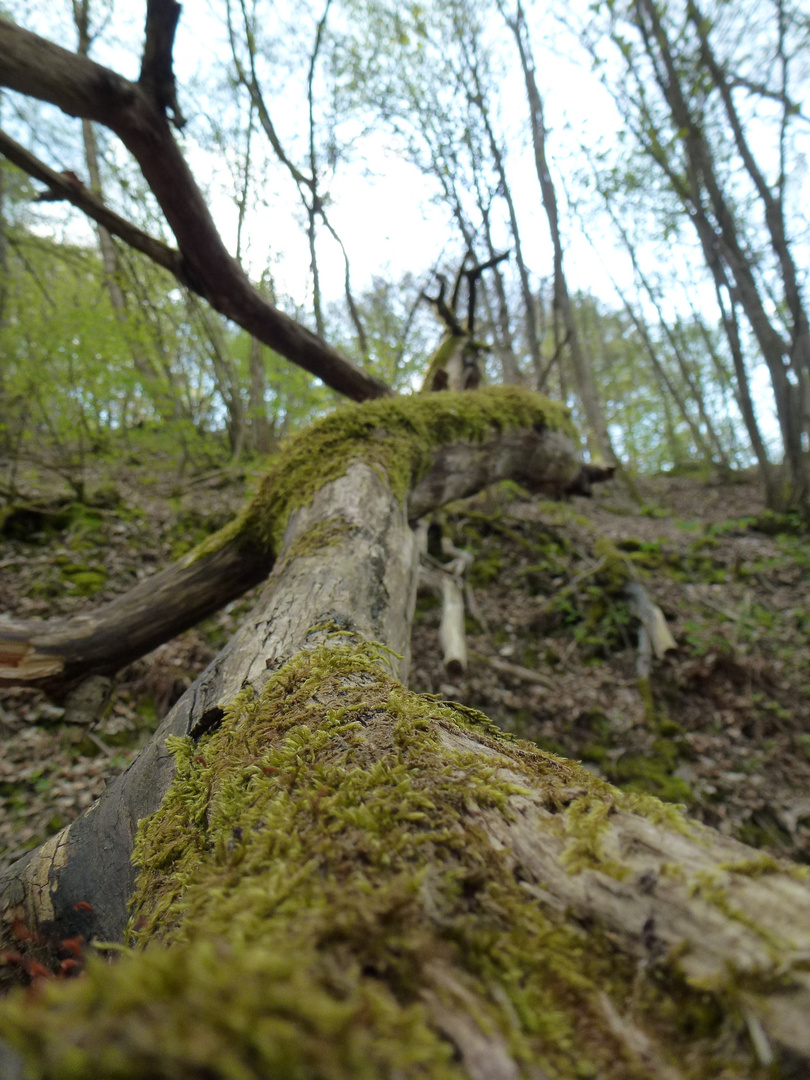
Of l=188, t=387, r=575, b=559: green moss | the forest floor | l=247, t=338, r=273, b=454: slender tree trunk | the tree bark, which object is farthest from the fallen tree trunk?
l=247, t=338, r=273, b=454: slender tree trunk

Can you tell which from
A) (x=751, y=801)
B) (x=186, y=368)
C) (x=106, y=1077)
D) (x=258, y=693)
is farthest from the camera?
(x=186, y=368)

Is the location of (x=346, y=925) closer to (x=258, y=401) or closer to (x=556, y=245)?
(x=258, y=401)

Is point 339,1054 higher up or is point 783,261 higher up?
point 783,261

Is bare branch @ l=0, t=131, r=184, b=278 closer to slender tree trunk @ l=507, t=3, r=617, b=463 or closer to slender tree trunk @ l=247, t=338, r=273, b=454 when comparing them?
slender tree trunk @ l=247, t=338, r=273, b=454

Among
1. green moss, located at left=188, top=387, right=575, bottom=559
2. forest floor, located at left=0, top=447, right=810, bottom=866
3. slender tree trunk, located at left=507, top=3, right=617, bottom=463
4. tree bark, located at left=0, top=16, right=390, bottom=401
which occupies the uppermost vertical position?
slender tree trunk, located at left=507, top=3, right=617, bottom=463

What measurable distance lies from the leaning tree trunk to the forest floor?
8.36ft

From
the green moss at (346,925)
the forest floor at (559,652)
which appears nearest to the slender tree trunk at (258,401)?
the forest floor at (559,652)

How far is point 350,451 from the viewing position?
3145 millimetres

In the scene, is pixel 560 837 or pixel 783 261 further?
pixel 783 261

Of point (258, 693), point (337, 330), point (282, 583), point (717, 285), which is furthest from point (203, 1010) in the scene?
point (337, 330)

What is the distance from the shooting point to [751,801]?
3828 mm

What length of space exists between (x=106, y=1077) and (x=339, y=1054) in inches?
7.2

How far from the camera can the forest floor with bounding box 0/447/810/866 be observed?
3791 mm

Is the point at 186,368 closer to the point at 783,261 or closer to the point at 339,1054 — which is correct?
the point at 783,261
